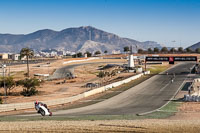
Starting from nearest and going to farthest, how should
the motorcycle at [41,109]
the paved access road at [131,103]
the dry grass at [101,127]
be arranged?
the dry grass at [101,127], the motorcycle at [41,109], the paved access road at [131,103]

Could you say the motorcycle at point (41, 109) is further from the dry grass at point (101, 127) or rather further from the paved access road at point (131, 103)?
the dry grass at point (101, 127)

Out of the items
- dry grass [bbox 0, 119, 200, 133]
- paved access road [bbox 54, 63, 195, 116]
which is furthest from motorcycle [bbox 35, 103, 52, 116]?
dry grass [bbox 0, 119, 200, 133]

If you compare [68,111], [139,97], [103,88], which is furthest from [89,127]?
[103,88]

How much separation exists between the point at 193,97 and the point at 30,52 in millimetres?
64297

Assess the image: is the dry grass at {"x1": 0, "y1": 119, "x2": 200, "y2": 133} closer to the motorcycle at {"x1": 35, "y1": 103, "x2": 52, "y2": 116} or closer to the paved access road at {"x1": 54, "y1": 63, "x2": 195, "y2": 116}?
the motorcycle at {"x1": 35, "y1": 103, "x2": 52, "y2": 116}

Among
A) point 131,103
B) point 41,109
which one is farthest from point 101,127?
point 131,103

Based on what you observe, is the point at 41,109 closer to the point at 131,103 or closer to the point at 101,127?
the point at 101,127

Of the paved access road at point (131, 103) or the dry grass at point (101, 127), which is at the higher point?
the dry grass at point (101, 127)

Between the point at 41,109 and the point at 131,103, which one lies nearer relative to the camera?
the point at 41,109

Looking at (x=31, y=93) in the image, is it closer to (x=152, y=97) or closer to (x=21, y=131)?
(x=152, y=97)

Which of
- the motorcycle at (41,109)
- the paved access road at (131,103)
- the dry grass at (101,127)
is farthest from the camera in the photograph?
the paved access road at (131,103)

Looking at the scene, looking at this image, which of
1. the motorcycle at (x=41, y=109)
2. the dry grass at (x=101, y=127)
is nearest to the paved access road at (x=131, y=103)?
the motorcycle at (x=41, y=109)

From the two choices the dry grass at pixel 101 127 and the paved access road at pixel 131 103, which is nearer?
the dry grass at pixel 101 127

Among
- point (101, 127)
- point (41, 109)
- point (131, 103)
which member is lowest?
point (131, 103)
